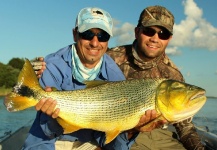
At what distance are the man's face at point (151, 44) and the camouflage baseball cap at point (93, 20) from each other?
118cm

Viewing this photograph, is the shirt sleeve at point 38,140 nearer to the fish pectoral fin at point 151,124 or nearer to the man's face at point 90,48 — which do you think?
the man's face at point 90,48

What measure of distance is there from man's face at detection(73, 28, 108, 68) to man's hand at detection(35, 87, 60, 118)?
0.75 m

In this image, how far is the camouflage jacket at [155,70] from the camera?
5.99m

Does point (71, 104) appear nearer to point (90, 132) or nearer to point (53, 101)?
point (53, 101)

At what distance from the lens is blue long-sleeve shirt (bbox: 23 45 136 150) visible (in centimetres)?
431

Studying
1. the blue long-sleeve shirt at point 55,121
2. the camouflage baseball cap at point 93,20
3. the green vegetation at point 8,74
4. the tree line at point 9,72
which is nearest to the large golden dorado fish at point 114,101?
the blue long-sleeve shirt at point 55,121

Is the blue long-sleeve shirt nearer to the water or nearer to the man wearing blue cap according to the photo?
the man wearing blue cap

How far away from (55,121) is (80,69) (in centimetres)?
73

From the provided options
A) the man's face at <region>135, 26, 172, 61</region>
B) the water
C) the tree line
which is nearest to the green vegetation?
the tree line

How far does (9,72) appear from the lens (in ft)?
218

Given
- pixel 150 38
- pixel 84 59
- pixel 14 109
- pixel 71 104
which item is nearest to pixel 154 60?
pixel 150 38

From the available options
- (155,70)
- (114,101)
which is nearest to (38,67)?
(114,101)

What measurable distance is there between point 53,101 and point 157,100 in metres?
1.15

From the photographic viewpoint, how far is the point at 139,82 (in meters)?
4.25
